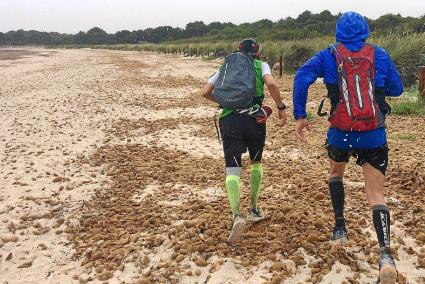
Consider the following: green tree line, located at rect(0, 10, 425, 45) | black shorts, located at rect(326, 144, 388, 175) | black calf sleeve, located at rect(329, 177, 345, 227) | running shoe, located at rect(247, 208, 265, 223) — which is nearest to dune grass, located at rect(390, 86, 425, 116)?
running shoe, located at rect(247, 208, 265, 223)

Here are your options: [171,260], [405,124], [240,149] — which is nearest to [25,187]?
[171,260]

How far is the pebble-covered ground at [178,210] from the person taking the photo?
159 inches

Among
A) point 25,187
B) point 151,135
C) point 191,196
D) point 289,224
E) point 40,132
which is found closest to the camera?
point 289,224

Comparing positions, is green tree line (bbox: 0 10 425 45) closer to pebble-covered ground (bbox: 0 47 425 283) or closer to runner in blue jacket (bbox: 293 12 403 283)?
pebble-covered ground (bbox: 0 47 425 283)

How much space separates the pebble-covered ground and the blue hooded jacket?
3.98ft

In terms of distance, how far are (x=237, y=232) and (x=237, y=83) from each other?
4.69 feet

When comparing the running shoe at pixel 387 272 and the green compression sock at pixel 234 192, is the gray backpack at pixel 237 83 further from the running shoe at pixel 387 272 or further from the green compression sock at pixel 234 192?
the running shoe at pixel 387 272

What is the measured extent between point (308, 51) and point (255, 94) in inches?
749

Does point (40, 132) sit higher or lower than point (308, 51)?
lower

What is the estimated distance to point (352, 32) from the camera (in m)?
3.39

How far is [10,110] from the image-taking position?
14.1 m

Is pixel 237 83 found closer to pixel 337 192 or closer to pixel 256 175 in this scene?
pixel 256 175

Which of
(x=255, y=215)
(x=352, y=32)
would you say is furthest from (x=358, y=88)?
(x=255, y=215)

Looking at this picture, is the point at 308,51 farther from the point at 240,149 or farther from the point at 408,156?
the point at 240,149
